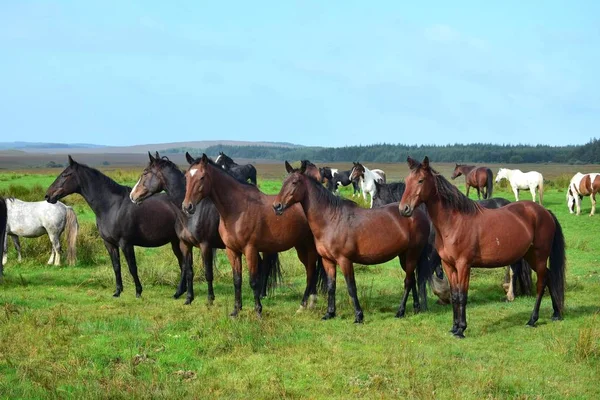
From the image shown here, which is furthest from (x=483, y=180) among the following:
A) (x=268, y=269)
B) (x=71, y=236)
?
(x=268, y=269)

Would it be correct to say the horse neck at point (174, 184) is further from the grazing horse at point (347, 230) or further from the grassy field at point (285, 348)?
the grazing horse at point (347, 230)

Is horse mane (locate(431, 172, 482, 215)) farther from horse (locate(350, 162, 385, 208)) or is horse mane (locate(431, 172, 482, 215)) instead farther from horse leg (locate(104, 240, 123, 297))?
horse (locate(350, 162, 385, 208))

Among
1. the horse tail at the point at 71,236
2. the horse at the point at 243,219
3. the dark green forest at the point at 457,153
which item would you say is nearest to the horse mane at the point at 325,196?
the horse at the point at 243,219

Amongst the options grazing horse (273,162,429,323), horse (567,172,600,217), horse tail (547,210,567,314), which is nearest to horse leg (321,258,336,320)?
grazing horse (273,162,429,323)

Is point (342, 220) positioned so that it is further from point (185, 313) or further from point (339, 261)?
point (185, 313)

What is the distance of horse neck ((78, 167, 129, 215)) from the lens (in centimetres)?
1113

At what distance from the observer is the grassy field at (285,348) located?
20.9 feet

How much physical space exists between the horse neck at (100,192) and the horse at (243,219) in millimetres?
2416

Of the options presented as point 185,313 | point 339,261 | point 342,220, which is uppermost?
point 342,220

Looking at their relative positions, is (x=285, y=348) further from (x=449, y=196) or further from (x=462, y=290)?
(x=449, y=196)

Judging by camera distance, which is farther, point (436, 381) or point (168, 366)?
point (168, 366)

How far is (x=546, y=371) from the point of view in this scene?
689cm

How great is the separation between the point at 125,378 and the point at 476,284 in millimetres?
7565

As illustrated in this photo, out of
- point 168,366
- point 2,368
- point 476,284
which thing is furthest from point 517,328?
point 2,368
